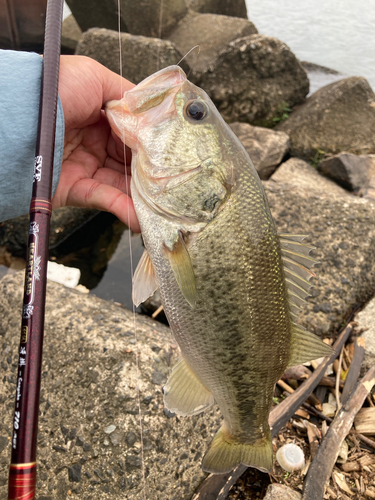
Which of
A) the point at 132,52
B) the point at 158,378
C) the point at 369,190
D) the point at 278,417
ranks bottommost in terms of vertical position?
the point at 278,417

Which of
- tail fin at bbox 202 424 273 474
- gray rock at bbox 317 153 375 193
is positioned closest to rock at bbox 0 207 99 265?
gray rock at bbox 317 153 375 193

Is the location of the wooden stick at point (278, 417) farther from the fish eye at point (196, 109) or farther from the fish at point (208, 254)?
the fish eye at point (196, 109)

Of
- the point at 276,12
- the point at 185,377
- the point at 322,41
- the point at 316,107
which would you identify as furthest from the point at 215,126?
the point at 276,12

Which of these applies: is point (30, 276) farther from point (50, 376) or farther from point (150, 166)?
point (50, 376)

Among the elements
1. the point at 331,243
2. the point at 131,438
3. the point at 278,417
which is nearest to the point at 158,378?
the point at 131,438

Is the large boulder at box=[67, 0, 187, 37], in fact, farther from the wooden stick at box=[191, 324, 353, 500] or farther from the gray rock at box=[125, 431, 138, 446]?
the gray rock at box=[125, 431, 138, 446]

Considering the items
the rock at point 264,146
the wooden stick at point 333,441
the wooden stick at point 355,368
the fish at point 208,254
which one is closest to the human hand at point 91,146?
the fish at point 208,254

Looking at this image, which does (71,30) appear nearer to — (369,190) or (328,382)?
(369,190)
